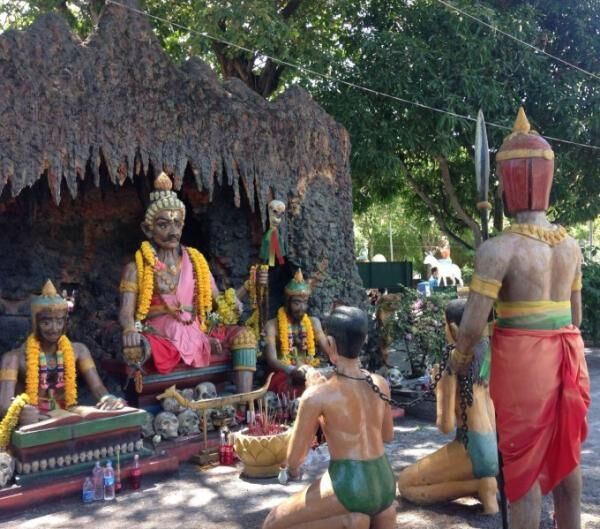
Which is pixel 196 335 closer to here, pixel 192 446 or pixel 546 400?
pixel 192 446

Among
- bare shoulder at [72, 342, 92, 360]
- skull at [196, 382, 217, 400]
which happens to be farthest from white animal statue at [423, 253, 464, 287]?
bare shoulder at [72, 342, 92, 360]

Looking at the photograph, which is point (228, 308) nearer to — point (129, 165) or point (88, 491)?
point (129, 165)

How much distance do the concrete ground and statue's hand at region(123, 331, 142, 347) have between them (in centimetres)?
120

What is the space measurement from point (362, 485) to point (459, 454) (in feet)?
4.29

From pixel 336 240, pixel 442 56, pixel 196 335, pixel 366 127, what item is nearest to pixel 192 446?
pixel 196 335

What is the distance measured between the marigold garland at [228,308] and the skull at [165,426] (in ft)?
4.90

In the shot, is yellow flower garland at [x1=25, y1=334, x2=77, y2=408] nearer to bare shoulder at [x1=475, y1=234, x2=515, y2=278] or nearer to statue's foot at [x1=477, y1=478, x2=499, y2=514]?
statue's foot at [x1=477, y1=478, x2=499, y2=514]

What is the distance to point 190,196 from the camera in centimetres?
819

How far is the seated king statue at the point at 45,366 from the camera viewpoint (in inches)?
207

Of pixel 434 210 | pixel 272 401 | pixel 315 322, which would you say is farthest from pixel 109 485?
pixel 434 210

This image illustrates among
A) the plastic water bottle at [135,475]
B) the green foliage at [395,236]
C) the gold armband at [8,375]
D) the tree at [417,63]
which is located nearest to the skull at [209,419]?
the plastic water bottle at [135,475]

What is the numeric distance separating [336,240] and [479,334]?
4946mm

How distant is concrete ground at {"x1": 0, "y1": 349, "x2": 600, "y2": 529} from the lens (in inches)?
170

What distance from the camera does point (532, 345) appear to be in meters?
3.30
